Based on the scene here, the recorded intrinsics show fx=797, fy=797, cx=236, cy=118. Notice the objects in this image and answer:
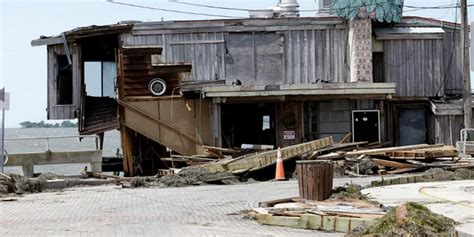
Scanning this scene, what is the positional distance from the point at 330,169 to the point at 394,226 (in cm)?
491

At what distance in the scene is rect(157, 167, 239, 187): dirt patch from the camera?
895 inches

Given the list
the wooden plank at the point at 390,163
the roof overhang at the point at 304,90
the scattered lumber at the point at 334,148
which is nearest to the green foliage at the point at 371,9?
the roof overhang at the point at 304,90

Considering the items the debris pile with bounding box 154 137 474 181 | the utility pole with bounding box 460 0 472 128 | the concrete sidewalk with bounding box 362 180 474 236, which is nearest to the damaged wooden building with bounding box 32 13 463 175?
the utility pole with bounding box 460 0 472 128

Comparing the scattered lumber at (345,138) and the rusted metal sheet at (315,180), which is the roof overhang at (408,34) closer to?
the scattered lumber at (345,138)

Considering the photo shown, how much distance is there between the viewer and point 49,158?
28375mm

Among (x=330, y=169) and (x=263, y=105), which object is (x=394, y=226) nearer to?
(x=330, y=169)

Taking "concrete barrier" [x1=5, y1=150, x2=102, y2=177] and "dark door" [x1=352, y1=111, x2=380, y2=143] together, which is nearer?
"concrete barrier" [x1=5, y1=150, x2=102, y2=177]

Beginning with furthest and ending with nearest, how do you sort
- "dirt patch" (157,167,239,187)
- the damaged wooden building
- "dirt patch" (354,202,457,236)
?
the damaged wooden building < "dirt patch" (157,167,239,187) < "dirt patch" (354,202,457,236)

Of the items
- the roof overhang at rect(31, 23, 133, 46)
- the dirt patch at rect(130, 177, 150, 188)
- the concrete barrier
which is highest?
the roof overhang at rect(31, 23, 133, 46)

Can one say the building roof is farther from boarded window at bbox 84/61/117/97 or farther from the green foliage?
boarded window at bbox 84/61/117/97

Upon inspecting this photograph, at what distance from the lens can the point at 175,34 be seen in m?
32.3

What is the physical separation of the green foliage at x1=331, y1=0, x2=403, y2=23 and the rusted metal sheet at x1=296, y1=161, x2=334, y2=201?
17.1m

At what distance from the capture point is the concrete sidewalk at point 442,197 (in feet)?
41.4

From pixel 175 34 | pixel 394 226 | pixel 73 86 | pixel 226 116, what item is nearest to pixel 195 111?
pixel 226 116
